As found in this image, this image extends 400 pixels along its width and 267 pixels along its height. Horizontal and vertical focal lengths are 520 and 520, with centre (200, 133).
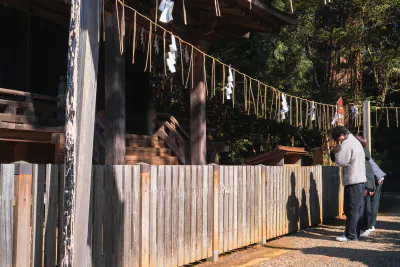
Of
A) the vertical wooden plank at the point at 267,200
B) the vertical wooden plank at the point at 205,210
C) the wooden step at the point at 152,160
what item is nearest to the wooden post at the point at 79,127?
the vertical wooden plank at the point at 205,210

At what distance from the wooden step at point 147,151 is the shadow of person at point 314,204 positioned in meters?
3.37

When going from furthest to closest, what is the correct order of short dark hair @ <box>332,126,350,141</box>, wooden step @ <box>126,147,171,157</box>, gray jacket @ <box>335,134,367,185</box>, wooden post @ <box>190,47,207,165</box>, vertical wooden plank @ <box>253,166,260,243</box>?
wooden post @ <box>190,47,207,165</box> < wooden step @ <box>126,147,171,157</box> < short dark hair @ <box>332,126,350,141</box> < gray jacket @ <box>335,134,367,185</box> < vertical wooden plank @ <box>253,166,260,243</box>

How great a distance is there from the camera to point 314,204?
38.4 ft

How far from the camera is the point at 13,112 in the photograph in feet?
29.6

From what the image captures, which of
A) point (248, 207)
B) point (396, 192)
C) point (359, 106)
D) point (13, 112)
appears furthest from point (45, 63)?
point (396, 192)

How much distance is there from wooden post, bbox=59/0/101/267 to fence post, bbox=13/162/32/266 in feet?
1.10

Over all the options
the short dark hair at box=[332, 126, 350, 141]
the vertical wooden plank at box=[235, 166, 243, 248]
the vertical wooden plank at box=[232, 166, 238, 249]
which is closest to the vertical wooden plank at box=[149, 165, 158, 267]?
the vertical wooden plank at box=[232, 166, 238, 249]

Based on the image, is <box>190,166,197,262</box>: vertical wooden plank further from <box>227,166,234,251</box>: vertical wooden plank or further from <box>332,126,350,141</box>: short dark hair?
<box>332,126,350,141</box>: short dark hair

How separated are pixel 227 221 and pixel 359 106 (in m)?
9.83

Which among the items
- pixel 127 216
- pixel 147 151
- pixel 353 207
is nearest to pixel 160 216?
pixel 127 216

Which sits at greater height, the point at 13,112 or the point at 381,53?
the point at 381,53

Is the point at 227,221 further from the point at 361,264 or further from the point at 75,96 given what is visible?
the point at 75,96

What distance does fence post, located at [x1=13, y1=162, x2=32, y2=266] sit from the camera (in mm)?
4562

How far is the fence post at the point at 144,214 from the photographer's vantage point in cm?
605
